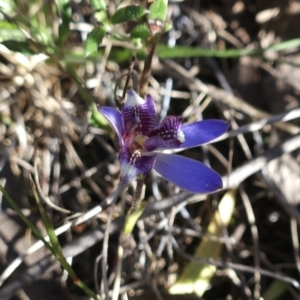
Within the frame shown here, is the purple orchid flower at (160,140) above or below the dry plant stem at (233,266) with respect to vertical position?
above

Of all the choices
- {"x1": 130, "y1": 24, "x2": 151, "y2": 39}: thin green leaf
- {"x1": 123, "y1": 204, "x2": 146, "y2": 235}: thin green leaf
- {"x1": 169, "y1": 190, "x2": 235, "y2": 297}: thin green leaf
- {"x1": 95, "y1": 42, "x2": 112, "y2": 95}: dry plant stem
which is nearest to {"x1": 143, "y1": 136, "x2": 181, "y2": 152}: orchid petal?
{"x1": 123, "y1": 204, "x2": 146, "y2": 235}: thin green leaf

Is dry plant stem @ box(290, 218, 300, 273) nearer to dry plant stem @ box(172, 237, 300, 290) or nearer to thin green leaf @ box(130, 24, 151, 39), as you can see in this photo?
dry plant stem @ box(172, 237, 300, 290)

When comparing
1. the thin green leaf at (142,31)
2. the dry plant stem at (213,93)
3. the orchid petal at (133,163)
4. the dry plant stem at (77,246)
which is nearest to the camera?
the orchid petal at (133,163)

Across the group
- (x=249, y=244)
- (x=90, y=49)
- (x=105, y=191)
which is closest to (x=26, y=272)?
(x=105, y=191)

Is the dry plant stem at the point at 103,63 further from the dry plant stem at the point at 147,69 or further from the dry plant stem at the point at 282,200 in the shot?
the dry plant stem at the point at 282,200

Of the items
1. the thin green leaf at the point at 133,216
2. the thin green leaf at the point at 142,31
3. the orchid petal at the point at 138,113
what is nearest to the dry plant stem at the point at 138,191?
the thin green leaf at the point at 133,216

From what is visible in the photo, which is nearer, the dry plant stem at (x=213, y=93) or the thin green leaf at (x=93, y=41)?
the thin green leaf at (x=93, y=41)

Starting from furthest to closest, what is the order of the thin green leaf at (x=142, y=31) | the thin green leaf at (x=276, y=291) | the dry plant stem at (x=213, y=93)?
the dry plant stem at (x=213, y=93) → the thin green leaf at (x=276, y=291) → the thin green leaf at (x=142, y=31)
